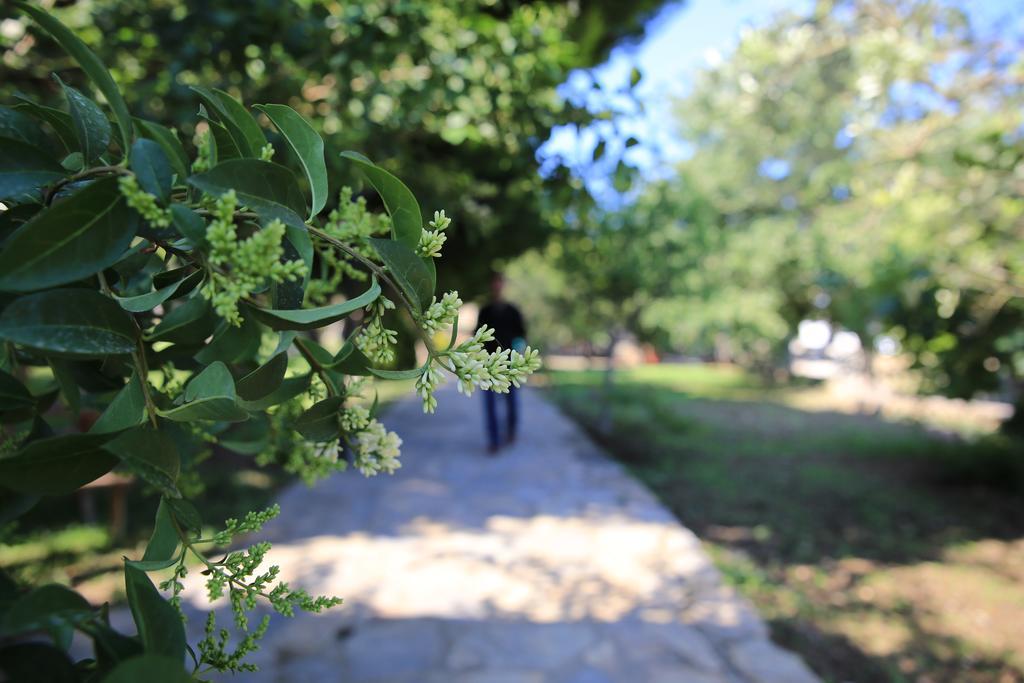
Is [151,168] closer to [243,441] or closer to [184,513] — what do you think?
[184,513]

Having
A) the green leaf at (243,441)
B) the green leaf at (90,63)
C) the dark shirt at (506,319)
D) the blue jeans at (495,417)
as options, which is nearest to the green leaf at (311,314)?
the green leaf at (90,63)

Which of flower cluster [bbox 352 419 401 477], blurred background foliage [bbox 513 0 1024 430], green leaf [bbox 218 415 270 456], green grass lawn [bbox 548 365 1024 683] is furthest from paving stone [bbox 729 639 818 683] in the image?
flower cluster [bbox 352 419 401 477]

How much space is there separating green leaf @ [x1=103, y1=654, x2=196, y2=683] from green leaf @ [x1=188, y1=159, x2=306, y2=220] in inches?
15.9

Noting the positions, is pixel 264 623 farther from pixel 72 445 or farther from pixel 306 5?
pixel 306 5

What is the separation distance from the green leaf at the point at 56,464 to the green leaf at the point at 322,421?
0.66ft

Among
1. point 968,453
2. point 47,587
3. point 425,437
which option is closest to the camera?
point 47,587

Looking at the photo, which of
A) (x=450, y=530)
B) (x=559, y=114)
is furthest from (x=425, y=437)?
(x=559, y=114)

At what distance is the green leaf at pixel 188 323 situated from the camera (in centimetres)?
73

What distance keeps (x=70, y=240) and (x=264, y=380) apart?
23 centimetres

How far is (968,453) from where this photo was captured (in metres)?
7.68

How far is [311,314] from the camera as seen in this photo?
627 millimetres

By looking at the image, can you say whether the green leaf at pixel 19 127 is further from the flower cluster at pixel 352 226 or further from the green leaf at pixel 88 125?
the flower cluster at pixel 352 226

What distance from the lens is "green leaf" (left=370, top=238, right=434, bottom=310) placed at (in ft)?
2.20

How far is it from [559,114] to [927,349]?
592cm
